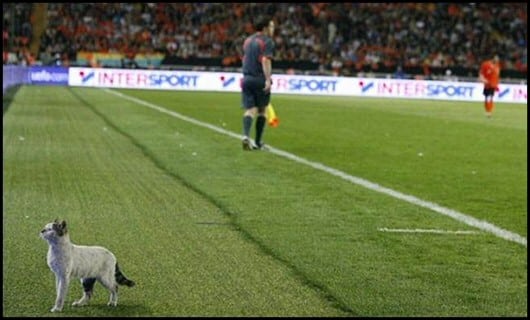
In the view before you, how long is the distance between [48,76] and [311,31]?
20944 mm

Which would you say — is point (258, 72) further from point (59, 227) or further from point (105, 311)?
point (59, 227)

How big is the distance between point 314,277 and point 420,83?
45843 mm

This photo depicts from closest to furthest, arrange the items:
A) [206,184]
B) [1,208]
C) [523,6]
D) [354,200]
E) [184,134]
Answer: [1,208]
[354,200]
[206,184]
[184,134]
[523,6]

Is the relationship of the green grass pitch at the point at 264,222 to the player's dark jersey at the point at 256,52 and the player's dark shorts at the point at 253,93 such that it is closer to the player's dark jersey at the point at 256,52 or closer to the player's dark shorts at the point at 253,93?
the player's dark shorts at the point at 253,93

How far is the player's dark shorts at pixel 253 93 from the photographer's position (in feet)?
58.9

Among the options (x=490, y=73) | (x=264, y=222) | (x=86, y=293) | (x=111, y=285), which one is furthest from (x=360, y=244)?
(x=490, y=73)

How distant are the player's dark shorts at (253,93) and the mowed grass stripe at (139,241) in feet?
9.20

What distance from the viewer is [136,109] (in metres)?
30.0

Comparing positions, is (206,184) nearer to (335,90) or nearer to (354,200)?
(354,200)

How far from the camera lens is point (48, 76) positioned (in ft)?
165

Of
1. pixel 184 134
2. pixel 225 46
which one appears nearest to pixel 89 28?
pixel 225 46

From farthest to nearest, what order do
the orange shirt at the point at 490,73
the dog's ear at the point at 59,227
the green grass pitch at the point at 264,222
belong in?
the orange shirt at the point at 490,73 < the green grass pitch at the point at 264,222 < the dog's ear at the point at 59,227

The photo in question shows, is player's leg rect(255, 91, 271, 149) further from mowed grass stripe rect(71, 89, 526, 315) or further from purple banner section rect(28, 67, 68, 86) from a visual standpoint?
purple banner section rect(28, 67, 68, 86)

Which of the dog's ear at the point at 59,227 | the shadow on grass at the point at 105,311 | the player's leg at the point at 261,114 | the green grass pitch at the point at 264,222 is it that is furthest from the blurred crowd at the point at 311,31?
the dog's ear at the point at 59,227
